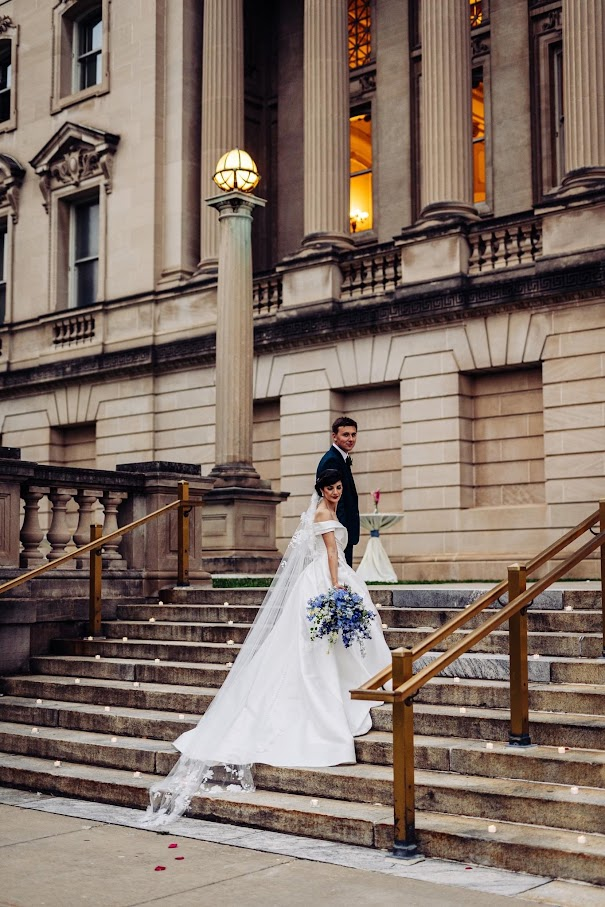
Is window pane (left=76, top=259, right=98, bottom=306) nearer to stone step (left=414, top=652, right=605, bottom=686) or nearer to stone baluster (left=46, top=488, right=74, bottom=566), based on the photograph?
stone baluster (left=46, top=488, right=74, bottom=566)

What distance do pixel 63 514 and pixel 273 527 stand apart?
6421 mm

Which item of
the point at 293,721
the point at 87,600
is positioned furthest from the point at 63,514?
the point at 293,721

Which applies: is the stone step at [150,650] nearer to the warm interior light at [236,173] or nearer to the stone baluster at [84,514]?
the stone baluster at [84,514]

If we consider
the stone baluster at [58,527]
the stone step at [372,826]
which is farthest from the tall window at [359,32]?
the stone step at [372,826]

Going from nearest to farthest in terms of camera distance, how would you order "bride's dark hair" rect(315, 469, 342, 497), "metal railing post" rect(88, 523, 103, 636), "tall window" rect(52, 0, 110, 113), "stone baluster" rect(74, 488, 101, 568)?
1. "bride's dark hair" rect(315, 469, 342, 497)
2. "metal railing post" rect(88, 523, 103, 636)
3. "stone baluster" rect(74, 488, 101, 568)
4. "tall window" rect(52, 0, 110, 113)

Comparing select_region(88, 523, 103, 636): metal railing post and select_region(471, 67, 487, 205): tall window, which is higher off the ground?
select_region(471, 67, 487, 205): tall window

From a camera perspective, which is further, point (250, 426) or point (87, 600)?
point (250, 426)

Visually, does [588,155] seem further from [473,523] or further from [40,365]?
[40,365]

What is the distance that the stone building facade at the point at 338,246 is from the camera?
65.6 ft

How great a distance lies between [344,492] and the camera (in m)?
10.5

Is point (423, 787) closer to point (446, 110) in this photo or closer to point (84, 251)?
point (446, 110)

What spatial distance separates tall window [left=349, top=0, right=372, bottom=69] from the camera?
26453mm

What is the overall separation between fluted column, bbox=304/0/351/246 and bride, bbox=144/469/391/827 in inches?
581

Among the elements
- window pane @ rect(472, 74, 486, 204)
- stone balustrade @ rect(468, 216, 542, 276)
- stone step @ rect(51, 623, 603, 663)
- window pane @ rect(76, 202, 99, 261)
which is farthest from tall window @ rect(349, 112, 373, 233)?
stone step @ rect(51, 623, 603, 663)
